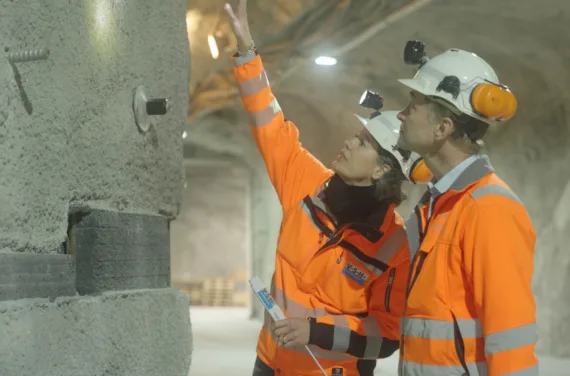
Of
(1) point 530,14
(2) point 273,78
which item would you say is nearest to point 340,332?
(1) point 530,14

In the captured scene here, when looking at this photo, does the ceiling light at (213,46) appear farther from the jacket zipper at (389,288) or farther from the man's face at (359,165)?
the jacket zipper at (389,288)

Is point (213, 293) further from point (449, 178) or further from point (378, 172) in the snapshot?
point (449, 178)

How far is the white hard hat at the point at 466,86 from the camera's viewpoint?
221 centimetres

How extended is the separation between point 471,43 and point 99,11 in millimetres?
6787

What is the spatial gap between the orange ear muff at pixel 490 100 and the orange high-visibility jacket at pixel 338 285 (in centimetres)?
70

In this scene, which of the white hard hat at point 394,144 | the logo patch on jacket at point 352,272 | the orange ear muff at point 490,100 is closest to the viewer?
the orange ear muff at point 490,100

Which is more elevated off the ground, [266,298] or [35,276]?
[35,276]

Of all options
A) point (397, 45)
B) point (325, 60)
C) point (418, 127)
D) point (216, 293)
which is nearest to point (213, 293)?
point (216, 293)

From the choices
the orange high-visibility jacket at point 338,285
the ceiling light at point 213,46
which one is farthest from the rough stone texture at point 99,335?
the ceiling light at point 213,46

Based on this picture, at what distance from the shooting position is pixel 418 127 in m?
2.29

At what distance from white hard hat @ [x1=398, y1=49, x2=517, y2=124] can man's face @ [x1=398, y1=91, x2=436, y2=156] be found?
39 millimetres

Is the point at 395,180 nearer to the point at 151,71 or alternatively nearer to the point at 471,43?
the point at 151,71

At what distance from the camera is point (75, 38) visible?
7.50 feet

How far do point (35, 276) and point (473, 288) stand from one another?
3.65ft
